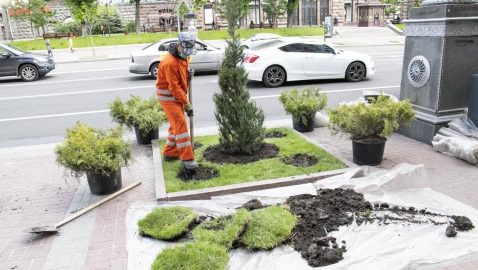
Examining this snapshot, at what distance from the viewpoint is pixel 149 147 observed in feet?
24.8

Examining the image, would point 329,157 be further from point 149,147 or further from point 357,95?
point 357,95

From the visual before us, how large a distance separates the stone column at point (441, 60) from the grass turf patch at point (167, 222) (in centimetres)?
456

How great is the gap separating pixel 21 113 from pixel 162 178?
7115 mm

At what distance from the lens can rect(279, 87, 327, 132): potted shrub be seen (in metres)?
7.63

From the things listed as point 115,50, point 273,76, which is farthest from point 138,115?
point 115,50

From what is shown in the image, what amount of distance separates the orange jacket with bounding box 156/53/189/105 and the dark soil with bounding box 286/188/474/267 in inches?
78.8

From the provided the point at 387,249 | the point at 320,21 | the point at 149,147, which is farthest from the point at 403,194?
the point at 320,21

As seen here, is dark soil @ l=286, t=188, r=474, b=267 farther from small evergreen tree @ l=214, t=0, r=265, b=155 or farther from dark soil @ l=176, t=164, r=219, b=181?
small evergreen tree @ l=214, t=0, r=265, b=155

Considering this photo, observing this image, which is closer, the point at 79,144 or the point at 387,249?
the point at 387,249

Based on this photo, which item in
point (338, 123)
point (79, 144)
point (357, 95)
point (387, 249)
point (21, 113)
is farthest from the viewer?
point (357, 95)

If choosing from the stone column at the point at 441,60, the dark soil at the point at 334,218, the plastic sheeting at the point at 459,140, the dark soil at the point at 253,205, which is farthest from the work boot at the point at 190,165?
the stone column at the point at 441,60

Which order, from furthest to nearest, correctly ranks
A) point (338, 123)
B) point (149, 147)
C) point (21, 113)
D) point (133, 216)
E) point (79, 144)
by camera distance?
point (21, 113) → point (149, 147) → point (338, 123) → point (79, 144) → point (133, 216)

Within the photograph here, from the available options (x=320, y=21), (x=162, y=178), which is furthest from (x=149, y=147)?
(x=320, y=21)

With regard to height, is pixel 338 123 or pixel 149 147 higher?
pixel 338 123
